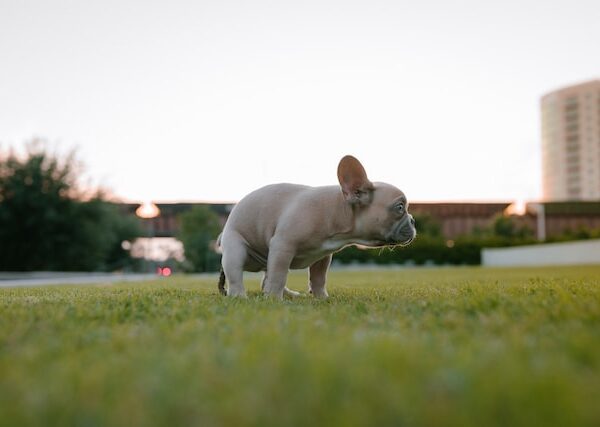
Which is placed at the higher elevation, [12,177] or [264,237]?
[12,177]

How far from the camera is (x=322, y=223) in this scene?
16.2 feet

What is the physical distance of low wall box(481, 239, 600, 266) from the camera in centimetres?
2690

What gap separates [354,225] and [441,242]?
36.4 m

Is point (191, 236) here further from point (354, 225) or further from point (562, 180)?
point (562, 180)

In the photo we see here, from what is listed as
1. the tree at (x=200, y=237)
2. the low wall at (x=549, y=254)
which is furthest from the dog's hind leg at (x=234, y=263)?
the tree at (x=200, y=237)

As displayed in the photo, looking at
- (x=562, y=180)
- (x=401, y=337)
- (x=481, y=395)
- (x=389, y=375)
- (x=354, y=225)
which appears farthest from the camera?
(x=562, y=180)

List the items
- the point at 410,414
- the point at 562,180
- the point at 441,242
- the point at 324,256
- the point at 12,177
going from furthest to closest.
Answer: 1. the point at 562,180
2. the point at 441,242
3. the point at 12,177
4. the point at 324,256
5. the point at 410,414

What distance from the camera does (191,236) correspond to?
35.1 meters

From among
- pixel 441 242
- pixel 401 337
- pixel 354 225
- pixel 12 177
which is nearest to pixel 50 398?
pixel 401 337

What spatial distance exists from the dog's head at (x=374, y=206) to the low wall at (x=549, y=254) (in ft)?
81.4

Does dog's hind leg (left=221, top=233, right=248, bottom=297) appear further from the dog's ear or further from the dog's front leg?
the dog's ear

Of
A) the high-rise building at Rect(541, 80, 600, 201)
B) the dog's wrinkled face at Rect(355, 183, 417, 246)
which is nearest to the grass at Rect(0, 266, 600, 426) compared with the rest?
the dog's wrinkled face at Rect(355, 183, 417, 246)

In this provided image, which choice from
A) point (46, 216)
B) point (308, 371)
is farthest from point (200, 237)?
point (308, 371)

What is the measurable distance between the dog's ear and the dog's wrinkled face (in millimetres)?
102
